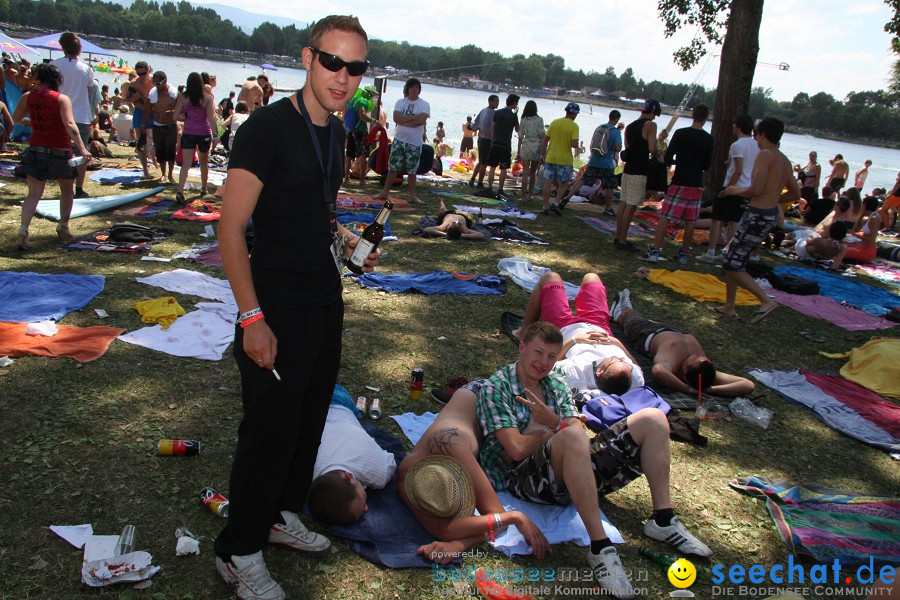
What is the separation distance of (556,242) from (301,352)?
7.48 metres

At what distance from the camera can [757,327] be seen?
664 cm

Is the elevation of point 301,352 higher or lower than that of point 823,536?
higher

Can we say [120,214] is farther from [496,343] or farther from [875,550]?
[875,550]

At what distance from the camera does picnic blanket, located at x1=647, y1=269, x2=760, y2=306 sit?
7.31 m

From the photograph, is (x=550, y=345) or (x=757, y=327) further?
(x=757, y=327)

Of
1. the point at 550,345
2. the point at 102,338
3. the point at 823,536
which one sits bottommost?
the point at 823,536

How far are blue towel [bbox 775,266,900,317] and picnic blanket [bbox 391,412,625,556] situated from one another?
21.5 feet

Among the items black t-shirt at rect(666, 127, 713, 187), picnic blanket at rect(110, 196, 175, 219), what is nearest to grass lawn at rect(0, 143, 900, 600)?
picnic blanket at rect(110, 196, 175, 219)

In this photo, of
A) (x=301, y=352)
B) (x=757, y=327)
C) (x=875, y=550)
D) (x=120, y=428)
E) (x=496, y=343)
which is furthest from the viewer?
(x=757, y=327)

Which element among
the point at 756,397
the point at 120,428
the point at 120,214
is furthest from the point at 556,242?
the point at 120,428

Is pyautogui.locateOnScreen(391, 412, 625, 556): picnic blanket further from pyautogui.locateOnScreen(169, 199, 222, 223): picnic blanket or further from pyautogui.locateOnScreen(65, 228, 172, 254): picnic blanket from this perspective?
pyautogui.locateOnScreen(169, 199, 222, 223): picnic blanket

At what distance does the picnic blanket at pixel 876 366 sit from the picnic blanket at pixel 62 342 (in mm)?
6447

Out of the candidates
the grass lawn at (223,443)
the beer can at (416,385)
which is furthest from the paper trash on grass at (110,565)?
the beer can at (416,385)

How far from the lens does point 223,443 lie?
3.42 m
